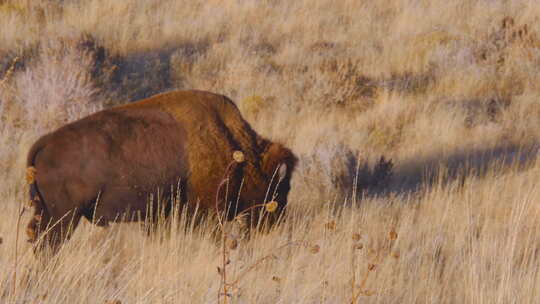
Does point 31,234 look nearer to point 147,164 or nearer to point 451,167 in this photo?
point 147,164

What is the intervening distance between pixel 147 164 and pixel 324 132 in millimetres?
4419

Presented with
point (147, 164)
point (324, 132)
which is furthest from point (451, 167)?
point (147, 164)

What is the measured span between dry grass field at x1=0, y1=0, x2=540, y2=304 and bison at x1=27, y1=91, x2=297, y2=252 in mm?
223

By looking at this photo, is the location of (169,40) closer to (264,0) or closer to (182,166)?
(264,0)

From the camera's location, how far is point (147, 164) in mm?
4367

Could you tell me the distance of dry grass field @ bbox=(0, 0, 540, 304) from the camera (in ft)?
12.6

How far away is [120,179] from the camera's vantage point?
13.8 ft

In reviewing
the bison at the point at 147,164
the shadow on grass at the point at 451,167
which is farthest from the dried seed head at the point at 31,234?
the shadow on grass at the point at 451,167

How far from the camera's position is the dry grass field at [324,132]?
12.6ft

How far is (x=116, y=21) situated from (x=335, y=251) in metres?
8.98

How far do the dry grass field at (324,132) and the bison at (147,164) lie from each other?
0.22 m

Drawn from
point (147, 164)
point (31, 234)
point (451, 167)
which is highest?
point (147, 164)

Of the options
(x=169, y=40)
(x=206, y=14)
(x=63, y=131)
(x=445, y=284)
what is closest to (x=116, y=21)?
(x=169, y=40)

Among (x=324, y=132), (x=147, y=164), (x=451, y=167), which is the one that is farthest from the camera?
(x=324, y=132)
